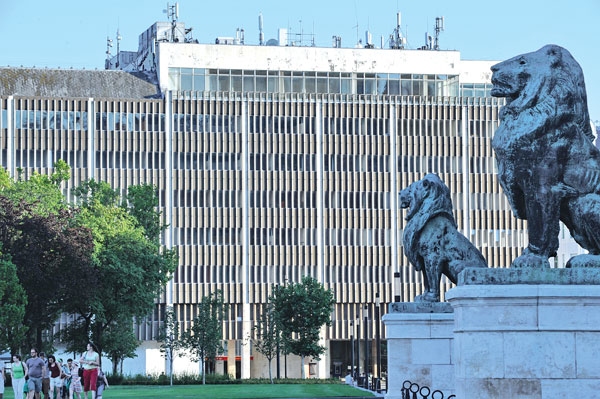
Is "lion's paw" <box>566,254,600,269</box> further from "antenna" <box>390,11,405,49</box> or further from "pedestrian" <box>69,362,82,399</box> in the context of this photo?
"antenna" <box>390,11,405,49</box>

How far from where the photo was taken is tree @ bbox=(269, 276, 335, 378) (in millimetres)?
103938

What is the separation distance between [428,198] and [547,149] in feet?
37.4

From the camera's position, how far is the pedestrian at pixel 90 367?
120 feet

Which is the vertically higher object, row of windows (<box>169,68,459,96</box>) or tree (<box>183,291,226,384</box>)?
row of windows (<box>169,68,459,96</box>)

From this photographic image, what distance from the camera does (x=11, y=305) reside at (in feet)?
205

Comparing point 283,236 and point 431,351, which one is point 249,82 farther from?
point 431,351

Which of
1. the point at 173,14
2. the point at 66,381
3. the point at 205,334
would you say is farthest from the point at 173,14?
the point at 66,381

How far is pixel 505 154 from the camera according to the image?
55.0ft

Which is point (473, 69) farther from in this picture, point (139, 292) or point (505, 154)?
point (505, 154)

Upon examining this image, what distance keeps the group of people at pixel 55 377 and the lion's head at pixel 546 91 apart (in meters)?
20.9

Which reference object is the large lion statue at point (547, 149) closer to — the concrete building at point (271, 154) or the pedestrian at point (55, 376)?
the pedestrian at point (55, 376)

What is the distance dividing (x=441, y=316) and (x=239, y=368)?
9825 centimetres

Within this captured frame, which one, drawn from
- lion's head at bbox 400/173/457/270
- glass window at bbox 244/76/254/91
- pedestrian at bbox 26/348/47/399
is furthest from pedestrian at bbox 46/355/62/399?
glass window at bbox 244/76/254/91

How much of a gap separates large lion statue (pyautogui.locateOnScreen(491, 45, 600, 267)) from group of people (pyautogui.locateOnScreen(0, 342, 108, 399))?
2077 cm
